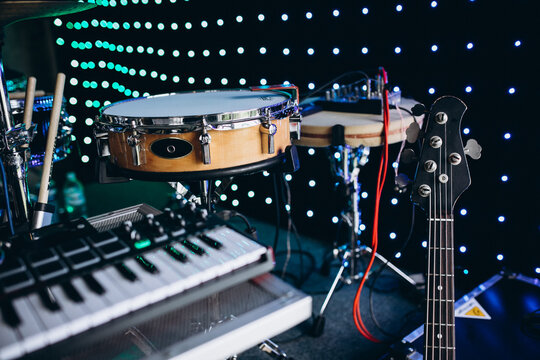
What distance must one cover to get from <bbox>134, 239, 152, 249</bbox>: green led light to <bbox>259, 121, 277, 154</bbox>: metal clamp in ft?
1.96

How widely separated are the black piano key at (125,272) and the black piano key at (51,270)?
0.09m

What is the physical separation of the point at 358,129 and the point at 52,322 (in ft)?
3.99

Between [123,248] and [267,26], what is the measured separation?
83.1 inches

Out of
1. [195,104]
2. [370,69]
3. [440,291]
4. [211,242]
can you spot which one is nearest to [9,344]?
[211,242]

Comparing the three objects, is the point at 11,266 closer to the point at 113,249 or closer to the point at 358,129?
the point at 113,249

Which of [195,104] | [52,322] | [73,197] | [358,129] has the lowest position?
[73,197]

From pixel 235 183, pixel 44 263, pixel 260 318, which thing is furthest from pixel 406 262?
pixel 44 263

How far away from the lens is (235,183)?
3227mm

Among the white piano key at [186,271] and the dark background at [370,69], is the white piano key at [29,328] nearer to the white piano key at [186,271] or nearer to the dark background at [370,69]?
the white piano key at [186,271]

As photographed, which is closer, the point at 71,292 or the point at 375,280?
the point at 71,292

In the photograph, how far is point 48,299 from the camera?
653mm

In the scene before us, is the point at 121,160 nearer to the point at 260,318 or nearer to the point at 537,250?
the point at 260,318

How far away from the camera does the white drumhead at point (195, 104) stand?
1284 millimetres

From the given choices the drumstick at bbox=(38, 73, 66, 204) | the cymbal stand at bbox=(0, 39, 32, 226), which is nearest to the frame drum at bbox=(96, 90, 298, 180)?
the drumstick at bbox=(38, 73, 66, 204)
